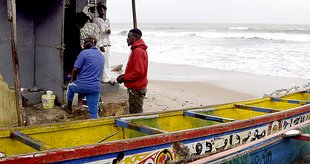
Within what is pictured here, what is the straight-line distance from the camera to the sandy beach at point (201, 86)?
1004cm

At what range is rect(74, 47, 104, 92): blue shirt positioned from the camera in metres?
5.69

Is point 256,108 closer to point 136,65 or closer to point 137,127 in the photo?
point 136,65

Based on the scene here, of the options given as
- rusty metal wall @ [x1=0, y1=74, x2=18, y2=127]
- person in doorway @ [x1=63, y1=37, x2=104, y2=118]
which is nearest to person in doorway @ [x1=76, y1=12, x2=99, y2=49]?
person in doorway @ [x1=63, y1=37, x2=104, y2=118]

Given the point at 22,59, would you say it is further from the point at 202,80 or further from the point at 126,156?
the point at 202,80

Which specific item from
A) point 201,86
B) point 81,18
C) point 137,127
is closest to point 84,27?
point 81,18

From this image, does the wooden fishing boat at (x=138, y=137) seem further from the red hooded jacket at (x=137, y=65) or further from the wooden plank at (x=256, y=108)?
the red hooded jacket at (x=137, y=65)

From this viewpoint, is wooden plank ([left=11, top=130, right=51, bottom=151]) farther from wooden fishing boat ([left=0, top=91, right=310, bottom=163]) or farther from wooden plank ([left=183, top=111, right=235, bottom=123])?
wooden plank ([left=183, top=111, right=235, bottom=123])

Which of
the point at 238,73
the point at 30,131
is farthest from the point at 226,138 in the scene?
the point at 238,73

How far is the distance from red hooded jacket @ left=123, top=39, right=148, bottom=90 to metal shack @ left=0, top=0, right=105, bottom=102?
57.1 inches

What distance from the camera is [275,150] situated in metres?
4.79

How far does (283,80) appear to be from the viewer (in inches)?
562

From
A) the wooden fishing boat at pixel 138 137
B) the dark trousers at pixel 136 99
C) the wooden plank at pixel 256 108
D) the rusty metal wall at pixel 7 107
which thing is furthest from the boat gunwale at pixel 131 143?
the rusty metal wall at pixel 7 107

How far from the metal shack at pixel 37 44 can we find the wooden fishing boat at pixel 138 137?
2.45 meters

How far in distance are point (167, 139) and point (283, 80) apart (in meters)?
11.4
